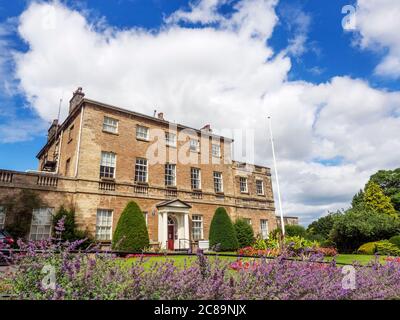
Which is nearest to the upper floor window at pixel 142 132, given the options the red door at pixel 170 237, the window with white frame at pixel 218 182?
the red door at pixel 170 237

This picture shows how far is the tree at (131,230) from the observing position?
18.6m

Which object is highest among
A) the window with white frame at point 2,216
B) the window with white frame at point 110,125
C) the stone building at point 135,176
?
the window with white frame at point 110,125

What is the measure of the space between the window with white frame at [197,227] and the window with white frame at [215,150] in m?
6.72

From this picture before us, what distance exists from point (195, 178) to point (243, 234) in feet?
21.6

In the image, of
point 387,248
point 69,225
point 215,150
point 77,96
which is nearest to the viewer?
point 69,225

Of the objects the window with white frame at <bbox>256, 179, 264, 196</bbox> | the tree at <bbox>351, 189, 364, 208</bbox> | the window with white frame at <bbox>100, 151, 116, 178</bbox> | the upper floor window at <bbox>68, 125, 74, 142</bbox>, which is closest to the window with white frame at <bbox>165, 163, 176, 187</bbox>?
the window with white frame at <bbox>100, 151, 116, 178</bbox>

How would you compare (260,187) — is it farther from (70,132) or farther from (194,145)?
(70,132)

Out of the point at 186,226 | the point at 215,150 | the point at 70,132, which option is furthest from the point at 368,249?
the point at 70,132

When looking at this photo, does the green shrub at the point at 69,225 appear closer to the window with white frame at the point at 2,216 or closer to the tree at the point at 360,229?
the window with white frame at the point at 2,216

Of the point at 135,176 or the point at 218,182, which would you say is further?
the point at 218,182

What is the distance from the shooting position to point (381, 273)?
264 inches

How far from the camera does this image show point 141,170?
2308 centimetres
